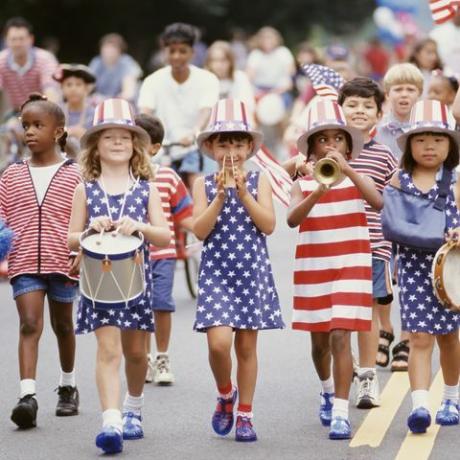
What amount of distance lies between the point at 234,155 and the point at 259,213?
338 millimetres

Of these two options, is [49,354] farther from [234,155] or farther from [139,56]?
[139,56]

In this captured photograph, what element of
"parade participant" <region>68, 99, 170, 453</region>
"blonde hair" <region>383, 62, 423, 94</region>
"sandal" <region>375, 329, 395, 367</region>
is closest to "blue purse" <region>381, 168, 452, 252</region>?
"parade participant" <region>68, 99, 170, 453</region>

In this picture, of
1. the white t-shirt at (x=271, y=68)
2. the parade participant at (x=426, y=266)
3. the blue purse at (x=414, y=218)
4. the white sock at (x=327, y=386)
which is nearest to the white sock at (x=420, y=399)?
→ the parade participant at (x=426, y=266)

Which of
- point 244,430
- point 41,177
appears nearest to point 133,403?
point 244,430

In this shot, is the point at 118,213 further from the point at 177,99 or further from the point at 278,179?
the point at 177,99

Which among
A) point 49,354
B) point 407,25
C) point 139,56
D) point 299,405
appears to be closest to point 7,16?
point 139,56

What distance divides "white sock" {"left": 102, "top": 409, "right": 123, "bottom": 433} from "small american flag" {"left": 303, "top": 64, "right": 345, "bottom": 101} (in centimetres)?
296

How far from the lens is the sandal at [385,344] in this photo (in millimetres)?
11367

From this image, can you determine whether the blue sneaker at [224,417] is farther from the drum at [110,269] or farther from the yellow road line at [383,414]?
the drum at [110,269]

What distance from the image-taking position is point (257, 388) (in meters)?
10.6

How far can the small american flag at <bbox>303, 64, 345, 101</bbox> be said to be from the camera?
1069 centimetres

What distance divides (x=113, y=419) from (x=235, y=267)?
1.06m

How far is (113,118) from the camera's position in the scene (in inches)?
348

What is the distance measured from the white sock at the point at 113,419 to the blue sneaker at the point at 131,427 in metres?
0.52
